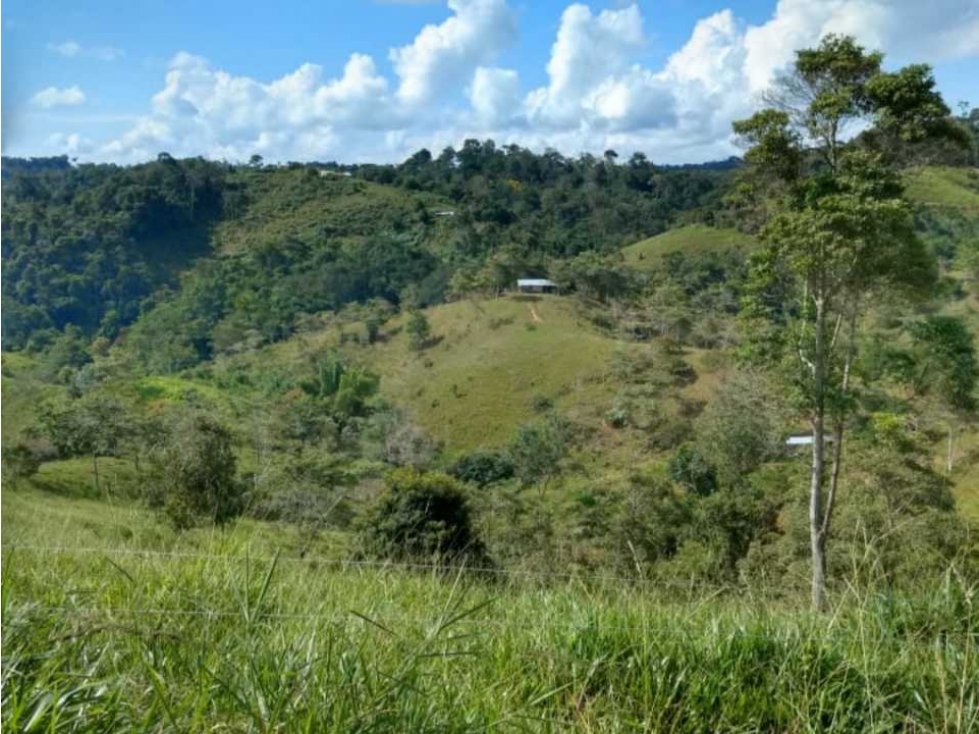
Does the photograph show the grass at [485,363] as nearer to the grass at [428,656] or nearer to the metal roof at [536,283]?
the metal roof at [536,283]

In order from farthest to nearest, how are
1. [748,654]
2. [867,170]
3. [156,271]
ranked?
[156,271] < [867,170] < [748,654]

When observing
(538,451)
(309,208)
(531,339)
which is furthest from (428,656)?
(309,208)

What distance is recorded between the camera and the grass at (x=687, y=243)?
→ 4909 centimetres

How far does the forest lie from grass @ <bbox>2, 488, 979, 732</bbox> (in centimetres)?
1

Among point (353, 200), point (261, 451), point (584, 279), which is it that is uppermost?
point (353, 200)

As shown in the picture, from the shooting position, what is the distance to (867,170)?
457 inches

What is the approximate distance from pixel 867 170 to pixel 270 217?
175 ft

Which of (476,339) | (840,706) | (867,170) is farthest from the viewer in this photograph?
(476,339)

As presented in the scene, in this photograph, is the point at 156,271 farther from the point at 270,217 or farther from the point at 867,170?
the point at 867,170

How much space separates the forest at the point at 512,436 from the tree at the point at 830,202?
44 millimetres

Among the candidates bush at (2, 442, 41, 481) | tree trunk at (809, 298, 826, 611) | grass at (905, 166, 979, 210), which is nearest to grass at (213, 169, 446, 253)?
grass at (905, 166, 979, 210)

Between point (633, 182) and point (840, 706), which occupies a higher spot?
point (633, 182)

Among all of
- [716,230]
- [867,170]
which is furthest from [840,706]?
[716,230]

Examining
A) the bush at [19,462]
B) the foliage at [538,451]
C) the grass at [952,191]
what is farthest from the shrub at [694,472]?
the grass at [952,191]
